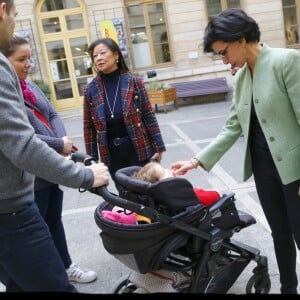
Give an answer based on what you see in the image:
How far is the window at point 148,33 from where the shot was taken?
51.0 feet

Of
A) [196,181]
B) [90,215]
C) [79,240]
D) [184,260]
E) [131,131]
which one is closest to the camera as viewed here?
[184,260]

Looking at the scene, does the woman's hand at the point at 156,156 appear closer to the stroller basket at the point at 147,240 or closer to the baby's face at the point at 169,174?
the baby's face at the point at 169,174

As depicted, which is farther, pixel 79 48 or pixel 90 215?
pixel 79 48

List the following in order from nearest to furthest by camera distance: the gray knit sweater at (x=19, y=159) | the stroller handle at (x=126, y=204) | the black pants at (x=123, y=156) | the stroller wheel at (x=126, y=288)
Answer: the gray knit sweater at (x=19, y=159) → the stroller handle at (x=126, y=204) → the stroller wheel at (x=126, y=288) → the black pants at (x=123, y=156)

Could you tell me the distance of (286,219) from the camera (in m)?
2.74

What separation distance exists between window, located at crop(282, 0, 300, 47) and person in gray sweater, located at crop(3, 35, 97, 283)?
1424 centimetres

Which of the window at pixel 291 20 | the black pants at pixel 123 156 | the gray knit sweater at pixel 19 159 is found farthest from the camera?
the window at pixel 291 20

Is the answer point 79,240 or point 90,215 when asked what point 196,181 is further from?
point 79,240

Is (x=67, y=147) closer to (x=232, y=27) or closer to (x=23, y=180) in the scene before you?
(x=23, y=180)

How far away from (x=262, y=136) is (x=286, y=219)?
1.78ft

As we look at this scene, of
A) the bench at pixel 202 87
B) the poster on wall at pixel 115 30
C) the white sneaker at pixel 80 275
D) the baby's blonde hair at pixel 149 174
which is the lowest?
the bench at pixel 202 87

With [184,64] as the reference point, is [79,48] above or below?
above

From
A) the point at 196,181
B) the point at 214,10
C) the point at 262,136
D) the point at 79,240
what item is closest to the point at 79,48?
the point at 214,10

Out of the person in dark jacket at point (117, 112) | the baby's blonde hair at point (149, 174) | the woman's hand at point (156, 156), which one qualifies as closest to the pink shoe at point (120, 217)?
the baby's blonde hair at point (149, 174)
